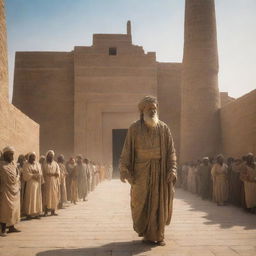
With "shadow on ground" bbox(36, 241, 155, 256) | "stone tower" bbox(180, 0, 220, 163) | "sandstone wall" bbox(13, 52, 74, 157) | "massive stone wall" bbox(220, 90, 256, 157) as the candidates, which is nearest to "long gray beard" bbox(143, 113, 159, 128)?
"shadow on ground" bbox(36, 241, 155, 256)

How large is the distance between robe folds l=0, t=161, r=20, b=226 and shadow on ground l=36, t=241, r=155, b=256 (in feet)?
6.31

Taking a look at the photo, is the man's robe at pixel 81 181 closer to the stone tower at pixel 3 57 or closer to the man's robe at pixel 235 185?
the stone tower at pixel 3 57

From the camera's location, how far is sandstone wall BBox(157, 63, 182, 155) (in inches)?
1121

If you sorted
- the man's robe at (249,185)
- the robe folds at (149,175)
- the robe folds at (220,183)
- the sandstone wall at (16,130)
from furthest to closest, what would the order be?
the robe folds at (220,183) → the sandstone wall at (16,130) → the man's robe at (249,185) → the robe folds at (149,175)

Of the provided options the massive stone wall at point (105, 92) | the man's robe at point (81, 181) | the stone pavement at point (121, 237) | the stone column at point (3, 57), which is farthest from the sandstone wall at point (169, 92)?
the stone pavement at point (121, 237)

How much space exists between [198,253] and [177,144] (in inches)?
924

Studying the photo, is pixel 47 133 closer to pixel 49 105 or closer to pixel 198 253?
pixel 49 105

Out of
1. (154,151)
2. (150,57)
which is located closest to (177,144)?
(150,57)

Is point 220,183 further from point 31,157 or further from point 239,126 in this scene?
point 239,126

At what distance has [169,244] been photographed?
4.89 meters

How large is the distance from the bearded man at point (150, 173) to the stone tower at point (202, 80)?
53.3 feet

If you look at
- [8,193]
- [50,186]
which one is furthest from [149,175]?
[50,186]

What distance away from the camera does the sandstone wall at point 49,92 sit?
27859 millimetres

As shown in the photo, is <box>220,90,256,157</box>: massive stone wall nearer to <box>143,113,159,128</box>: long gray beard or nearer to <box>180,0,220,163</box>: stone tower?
<box>180,0,220,163</box>: stone tower
